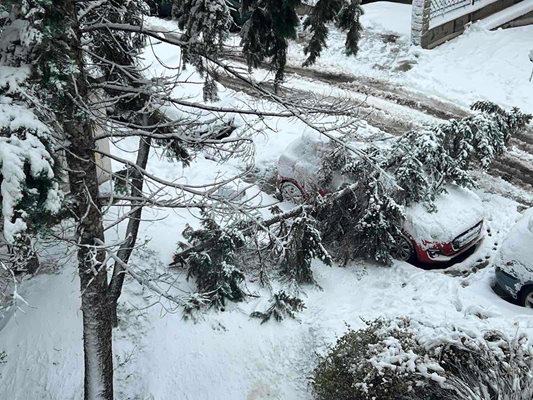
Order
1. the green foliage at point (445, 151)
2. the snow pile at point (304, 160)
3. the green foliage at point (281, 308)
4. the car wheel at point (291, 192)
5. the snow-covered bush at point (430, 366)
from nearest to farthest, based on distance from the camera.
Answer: the snow-covered bush at point (430, 366) → the green foliage at point (281, 308) → the green foliage at point (445, 151) → the snow pile at point (304, 160) → the car wheel at point (291, 192)

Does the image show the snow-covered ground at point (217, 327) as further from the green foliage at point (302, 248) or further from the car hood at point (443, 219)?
the car hood at point (443, 219)

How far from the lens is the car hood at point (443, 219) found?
9578 millimetres

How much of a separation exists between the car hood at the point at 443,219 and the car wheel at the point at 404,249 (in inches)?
6.3

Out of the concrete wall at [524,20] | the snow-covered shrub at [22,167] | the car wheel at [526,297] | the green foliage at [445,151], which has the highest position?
the snow-covered shrub at [22,167]

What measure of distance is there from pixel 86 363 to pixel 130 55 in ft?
12.2

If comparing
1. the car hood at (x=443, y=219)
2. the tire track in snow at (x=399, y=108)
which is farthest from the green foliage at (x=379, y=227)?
the tire track in snow at (x=399, y=108)

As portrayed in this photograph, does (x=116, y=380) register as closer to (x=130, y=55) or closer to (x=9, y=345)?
(x=9, y=345)

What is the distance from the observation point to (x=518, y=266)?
8.66 meters

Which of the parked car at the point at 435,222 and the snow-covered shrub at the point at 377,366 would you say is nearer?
the snow-covered shrub at the point at 377,366

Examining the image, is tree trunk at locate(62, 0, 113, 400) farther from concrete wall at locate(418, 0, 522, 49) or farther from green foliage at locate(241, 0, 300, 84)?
concrete wall at locate(418, 0, 522, 49)

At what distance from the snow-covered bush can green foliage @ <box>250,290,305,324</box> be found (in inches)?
61.5

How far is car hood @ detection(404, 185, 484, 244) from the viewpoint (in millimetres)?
9578

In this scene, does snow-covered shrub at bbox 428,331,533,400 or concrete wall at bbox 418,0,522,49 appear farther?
concrete wall at bbox 418,0,522,49

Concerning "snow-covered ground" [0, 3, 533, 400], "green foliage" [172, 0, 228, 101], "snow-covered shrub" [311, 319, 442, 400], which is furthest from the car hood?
"green foliage" [172, 0, 228, 101]
